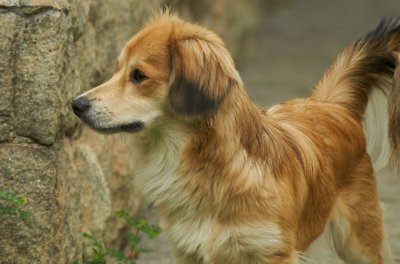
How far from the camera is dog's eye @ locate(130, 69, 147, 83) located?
197 inches

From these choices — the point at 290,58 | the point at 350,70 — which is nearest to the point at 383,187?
the point at 350,70

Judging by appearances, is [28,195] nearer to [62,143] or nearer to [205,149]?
[62,143]

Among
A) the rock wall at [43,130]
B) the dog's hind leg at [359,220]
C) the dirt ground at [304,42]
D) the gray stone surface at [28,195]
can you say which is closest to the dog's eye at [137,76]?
the rock wall at [43,130]

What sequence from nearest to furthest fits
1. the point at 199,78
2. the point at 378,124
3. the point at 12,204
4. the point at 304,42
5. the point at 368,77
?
the point at 199,78 < the point at 12,204 < the point at 368,77 < the point at 378,124 < the point at 304,42

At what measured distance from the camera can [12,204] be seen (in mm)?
5172

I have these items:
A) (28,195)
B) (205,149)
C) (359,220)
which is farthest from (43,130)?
(359,220)

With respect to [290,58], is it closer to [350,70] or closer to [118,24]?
[118,24]

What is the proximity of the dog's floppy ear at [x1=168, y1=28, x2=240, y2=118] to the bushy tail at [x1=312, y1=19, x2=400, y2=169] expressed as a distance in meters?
1.29

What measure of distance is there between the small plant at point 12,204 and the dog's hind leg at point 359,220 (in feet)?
5.81

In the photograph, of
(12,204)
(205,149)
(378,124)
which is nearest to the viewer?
(205,149)

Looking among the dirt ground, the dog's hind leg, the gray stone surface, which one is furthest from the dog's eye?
the dirt ground

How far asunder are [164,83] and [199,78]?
209 mm

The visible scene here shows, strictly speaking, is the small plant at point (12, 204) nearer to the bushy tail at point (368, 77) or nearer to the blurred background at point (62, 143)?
the blurred background at point (62, 143)

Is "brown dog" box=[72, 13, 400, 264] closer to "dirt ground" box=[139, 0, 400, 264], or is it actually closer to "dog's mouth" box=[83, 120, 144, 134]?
"dog's mouth" box=[83, 120, 144, 134]
